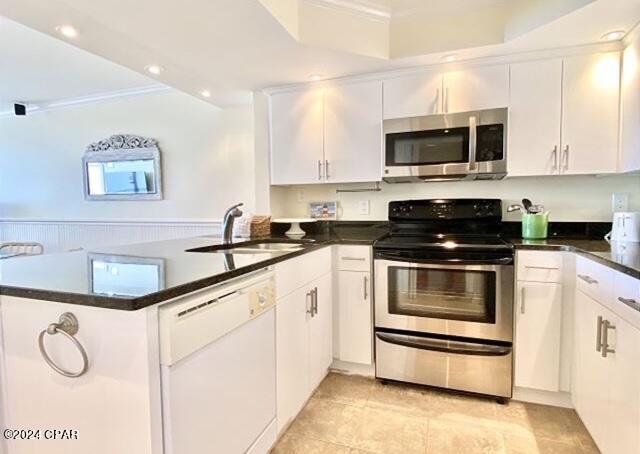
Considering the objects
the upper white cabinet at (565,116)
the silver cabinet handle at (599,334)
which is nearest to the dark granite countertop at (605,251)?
the silver cabinet handle at (599,334)

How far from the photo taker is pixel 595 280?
1.62 meters

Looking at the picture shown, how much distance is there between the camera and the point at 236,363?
4.39 feet

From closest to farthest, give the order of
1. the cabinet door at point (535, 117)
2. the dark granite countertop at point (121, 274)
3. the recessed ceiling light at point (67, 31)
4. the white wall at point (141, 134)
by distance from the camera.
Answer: the dark granite countertop at point (121, 274)
the recessed ceiling light at point (67, 31)
the cabinet door at point (535, 117)
the white wall at point (141, 134)

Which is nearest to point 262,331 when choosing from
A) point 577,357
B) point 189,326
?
point 189,326

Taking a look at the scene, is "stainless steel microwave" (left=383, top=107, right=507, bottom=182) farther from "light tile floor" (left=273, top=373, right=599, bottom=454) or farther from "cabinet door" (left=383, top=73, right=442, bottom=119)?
"light tile floor" (left=273, top=373, right=599, bottom=454)

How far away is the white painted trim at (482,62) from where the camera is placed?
6.79ft

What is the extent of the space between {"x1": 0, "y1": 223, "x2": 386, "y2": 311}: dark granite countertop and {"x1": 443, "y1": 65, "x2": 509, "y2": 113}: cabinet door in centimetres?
153

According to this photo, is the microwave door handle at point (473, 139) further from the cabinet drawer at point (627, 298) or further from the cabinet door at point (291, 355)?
the cabinet door at point (291, 355)

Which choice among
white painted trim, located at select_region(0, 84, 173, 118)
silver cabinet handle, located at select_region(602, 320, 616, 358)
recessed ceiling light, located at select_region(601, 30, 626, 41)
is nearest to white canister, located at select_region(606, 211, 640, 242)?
silver cabinet handle, located at select_region(602, 320, 616, 358)

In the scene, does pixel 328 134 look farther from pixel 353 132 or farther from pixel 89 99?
pixel 89 99

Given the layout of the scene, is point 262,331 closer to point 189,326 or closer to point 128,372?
point 189,326

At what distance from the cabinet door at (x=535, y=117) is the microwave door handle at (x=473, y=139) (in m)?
0.22

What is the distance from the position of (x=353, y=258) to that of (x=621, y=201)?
1.81 m

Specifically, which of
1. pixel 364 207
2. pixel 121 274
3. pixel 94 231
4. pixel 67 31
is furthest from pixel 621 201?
pixel 94 231
